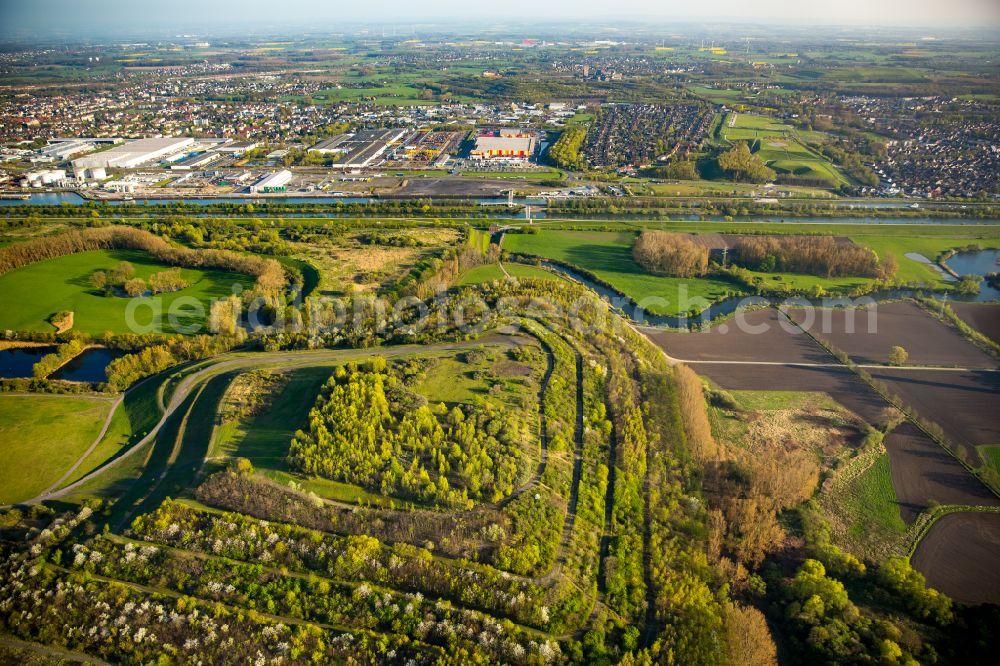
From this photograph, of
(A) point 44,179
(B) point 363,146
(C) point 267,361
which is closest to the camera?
(C) point 267,361

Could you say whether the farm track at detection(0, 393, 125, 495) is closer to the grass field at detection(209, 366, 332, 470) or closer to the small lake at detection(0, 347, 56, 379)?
the small lake at detection(0, 347, 56, 379)

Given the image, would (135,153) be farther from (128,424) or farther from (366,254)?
(128,424)

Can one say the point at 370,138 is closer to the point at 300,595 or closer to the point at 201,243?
the point at 201,243

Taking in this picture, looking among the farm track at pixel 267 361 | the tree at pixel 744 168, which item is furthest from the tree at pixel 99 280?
the tree at pixel 744 168

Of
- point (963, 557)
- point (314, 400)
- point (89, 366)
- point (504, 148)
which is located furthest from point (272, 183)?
point (963, 557)

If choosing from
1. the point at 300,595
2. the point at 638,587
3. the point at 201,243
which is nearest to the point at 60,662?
the point at 300,595

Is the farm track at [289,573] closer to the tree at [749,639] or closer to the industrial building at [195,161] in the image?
the tree at [749,639]
